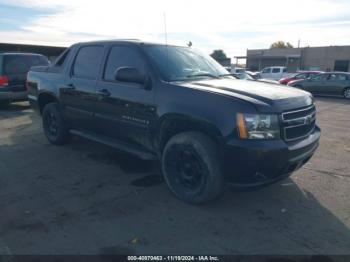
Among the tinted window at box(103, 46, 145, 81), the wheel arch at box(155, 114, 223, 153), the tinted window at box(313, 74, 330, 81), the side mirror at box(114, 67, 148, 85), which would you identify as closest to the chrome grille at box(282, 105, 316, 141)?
the wheel arch at box(155, 114, 223, 153)

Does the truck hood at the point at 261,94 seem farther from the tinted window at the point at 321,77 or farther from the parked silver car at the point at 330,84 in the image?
the tinted window at the point at 321,77

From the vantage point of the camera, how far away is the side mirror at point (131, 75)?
4070 millimetres

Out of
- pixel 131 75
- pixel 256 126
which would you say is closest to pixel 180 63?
pixel 131 75

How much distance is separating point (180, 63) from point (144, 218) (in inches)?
81.5

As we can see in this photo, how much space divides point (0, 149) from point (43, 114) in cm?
100

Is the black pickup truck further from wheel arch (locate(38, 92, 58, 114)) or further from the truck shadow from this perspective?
wheel arch (locate(38, 92, 58, 114))

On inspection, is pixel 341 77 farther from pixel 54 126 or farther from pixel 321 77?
pixel 54 126

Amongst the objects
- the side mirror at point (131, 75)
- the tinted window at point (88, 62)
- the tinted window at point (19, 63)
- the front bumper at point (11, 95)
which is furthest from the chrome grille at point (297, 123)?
the tinted window at point (19, 63)

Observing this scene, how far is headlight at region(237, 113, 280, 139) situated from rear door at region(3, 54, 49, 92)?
357 inches

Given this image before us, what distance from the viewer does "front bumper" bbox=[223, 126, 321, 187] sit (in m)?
3.30

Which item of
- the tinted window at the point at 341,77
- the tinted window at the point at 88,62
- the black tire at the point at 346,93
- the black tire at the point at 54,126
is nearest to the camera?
the tinted window at the point at 88,62

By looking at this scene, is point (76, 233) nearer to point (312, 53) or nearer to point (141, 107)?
point (141, 107)

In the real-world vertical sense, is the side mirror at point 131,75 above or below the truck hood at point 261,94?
above

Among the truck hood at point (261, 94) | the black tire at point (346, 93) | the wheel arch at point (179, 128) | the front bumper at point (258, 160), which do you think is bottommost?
the black tire at point (346, 93)
